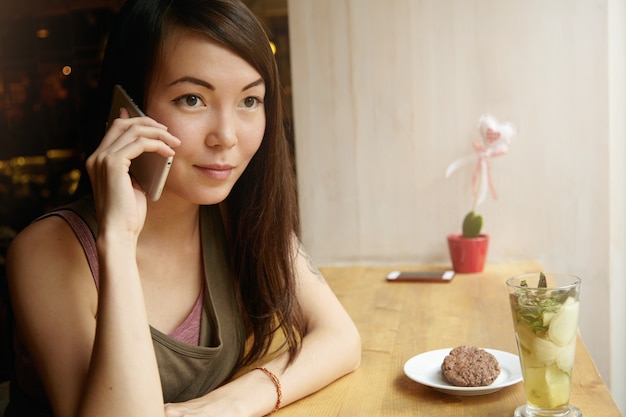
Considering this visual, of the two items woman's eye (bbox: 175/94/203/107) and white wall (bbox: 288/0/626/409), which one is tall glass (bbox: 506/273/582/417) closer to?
woman's eye (bbox: 175/94/203/107)

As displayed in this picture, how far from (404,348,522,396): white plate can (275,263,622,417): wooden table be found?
0.02 meters

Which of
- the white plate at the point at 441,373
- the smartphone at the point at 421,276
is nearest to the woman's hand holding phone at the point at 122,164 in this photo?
the white plate at the point at 441,373

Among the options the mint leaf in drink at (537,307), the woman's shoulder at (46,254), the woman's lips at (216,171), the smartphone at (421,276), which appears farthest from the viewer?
the smartphone at (421,276)

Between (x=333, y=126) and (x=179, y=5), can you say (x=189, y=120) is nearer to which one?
(x=179, y=5)

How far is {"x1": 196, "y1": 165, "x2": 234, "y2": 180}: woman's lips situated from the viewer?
1.22 m

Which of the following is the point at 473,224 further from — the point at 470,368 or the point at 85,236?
the point at 85,236

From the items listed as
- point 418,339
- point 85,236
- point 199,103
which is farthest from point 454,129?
point 85,236

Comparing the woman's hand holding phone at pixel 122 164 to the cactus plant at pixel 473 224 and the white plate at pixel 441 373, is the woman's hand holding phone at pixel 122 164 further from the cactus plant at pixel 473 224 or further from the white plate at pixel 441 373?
the cactus plant at pixel 473 224

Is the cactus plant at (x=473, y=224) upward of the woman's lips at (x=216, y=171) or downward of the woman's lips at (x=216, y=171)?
downward

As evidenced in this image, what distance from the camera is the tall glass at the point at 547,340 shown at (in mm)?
999

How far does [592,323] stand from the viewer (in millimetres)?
2178

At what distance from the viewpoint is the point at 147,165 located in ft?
3.87

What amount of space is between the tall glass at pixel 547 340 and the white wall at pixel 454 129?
1.18 meters

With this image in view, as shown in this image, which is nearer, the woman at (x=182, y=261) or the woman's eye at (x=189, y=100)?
the woman at (x=182, y=261)
